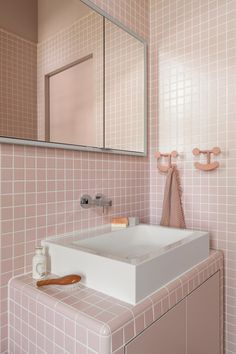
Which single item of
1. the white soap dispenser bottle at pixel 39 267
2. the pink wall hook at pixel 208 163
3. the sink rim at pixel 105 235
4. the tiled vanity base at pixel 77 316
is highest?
the pink wall hook at pixel 208 163

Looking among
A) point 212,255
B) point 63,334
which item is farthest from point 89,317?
point 212,255

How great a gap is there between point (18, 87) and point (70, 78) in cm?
28

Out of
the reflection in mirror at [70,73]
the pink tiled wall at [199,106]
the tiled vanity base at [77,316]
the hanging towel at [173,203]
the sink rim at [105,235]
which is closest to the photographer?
the tiled vanity base at [77,316]

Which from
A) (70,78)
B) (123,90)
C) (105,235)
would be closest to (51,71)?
(70,78)

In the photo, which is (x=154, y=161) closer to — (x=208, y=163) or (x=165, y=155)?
(x=165, y=155)

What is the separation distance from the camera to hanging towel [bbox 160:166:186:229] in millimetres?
1410

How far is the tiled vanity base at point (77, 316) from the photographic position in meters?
0.64

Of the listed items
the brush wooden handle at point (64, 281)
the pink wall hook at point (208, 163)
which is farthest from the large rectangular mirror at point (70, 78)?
the brush wooden handle at point (64, 281)

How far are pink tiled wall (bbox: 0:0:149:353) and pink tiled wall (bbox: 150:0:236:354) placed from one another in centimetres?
26

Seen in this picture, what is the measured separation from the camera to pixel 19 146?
37.2 inches

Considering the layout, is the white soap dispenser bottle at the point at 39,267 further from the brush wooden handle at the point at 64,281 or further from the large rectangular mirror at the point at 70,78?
the large rectangular mirror at the point at 70,78

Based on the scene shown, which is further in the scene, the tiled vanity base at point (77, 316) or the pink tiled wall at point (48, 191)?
the pink tiled wall at point (48, 191)

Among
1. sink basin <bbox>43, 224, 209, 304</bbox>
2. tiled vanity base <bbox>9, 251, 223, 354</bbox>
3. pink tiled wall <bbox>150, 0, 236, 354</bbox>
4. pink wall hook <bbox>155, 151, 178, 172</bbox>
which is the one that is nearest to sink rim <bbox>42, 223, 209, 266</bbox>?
sink basin <bbox>43, 224, 209, 304</bbox>

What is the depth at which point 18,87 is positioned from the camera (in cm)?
96
